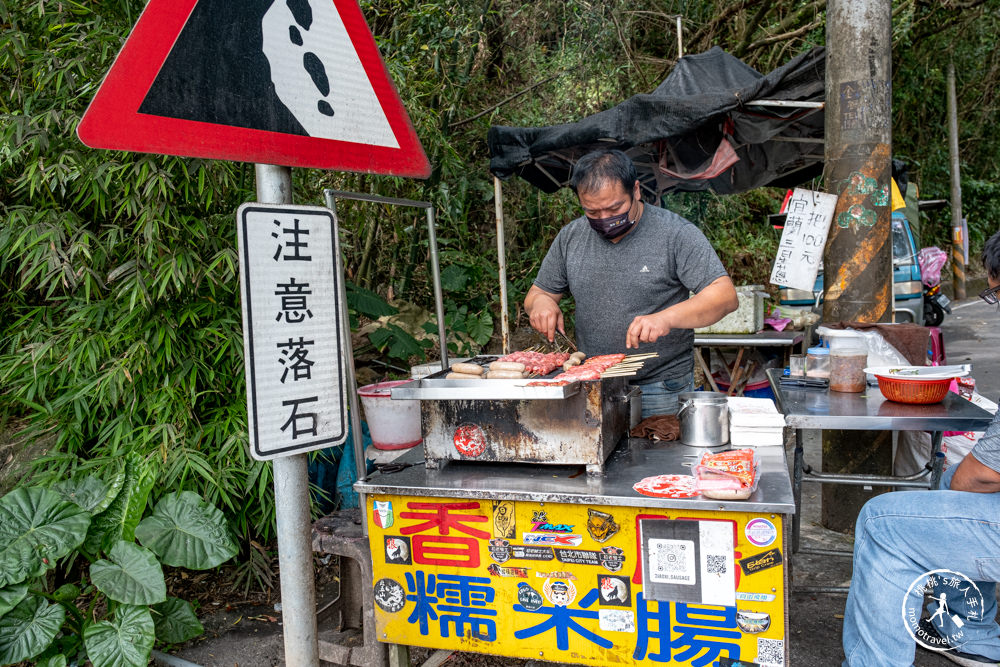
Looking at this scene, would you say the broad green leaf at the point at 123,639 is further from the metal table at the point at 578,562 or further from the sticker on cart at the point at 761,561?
the sticker on cart at the point at 761,561

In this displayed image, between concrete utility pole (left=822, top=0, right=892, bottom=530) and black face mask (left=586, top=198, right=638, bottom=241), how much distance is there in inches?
65.5

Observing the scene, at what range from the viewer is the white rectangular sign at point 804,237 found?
4.09 meters

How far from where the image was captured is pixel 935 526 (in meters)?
2.45

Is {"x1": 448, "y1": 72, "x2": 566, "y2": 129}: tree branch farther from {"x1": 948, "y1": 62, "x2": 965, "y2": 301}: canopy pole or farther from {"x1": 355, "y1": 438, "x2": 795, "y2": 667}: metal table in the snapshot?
{"x1": 948, "y1": 62, "x2": 965, "y2": 301}: canopy pole

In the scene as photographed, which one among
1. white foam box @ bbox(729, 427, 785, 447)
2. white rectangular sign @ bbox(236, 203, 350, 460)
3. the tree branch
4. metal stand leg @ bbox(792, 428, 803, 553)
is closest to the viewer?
white rectangular sign @ bbox(236, 203, 350, 460)

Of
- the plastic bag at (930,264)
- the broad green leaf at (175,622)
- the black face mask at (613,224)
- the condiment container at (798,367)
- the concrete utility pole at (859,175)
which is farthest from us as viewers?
the plastic bag at (930,264)

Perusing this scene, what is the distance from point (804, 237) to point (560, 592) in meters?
2.88

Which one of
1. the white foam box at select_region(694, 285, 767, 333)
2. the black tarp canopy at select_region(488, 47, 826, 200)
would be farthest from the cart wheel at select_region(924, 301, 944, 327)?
the black tarp canopy at select_region(488, 47, 826, 200)

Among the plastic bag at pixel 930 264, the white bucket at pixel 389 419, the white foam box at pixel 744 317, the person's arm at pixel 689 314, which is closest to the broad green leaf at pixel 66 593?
the white bucket at pixel 389 419

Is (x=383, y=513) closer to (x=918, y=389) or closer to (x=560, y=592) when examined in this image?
(x=560, y=592)

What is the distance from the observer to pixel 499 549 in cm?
250

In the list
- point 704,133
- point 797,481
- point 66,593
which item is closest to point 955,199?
point 704,133

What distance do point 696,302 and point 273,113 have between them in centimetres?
192

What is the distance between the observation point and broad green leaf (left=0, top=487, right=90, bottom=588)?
284 centimetres
